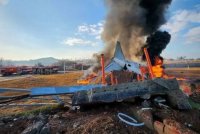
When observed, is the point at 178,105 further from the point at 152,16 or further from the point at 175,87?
the point at 152,16

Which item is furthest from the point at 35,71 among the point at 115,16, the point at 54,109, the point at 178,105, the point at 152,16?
the point at 178,105

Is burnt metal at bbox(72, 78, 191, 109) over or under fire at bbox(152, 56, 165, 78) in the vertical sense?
under

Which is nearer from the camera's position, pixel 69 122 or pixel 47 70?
pixel 69 122

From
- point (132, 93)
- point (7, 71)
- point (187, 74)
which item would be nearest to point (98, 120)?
point (132, 93)

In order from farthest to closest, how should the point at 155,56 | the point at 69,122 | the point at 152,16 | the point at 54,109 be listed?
1. the point at 152,16
2. the point at 155,56
3. the point at 54,109
4. the point at 69,122

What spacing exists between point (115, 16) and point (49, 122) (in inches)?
642

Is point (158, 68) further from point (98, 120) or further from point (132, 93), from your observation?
point (98, 120)

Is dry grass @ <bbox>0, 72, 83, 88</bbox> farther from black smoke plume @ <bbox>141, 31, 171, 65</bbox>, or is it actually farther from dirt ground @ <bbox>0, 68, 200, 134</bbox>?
dirt ground @ <bbox>0, 68, 200, 134</bbox>

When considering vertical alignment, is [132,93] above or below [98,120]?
above

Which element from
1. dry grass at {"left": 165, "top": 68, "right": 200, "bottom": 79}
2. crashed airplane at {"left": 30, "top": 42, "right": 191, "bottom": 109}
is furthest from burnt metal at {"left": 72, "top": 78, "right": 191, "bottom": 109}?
dry grass at {"left": 165, "top": 68, "right": 200, "bottom": 79}

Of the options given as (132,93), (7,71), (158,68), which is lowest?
(132,93)

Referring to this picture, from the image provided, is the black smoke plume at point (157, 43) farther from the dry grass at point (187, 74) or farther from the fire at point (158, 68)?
the dry grass at point (187, 74)

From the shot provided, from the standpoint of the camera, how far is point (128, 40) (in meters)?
19.3

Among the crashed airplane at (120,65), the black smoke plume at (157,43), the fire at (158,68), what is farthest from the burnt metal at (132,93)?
the black smoke plume at (157,43)
